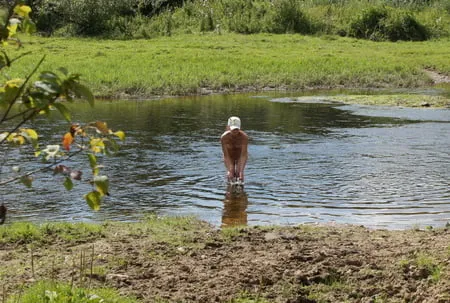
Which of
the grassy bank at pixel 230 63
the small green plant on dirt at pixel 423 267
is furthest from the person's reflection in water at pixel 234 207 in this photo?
the grassy bank at pixel 230 63

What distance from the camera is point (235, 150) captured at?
45.8 ft

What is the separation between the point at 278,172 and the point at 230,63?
2052 centimetres

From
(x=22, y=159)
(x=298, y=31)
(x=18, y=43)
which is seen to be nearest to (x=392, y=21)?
(x=298, y=31)

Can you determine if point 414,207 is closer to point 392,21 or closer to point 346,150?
point 346,150

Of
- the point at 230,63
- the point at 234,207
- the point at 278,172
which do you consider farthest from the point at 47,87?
the point at 230,63

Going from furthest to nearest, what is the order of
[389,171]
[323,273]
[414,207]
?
[389,171]
[414,207]
[323,273]

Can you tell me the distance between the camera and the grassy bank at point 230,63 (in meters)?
31.7

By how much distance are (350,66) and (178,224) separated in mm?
27133

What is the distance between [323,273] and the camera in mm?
7457

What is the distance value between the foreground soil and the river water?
2284mm

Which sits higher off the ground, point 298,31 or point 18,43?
point 18,43

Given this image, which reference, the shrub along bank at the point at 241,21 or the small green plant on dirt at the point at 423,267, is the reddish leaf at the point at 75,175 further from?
the shrub along bank at the point at 241,21

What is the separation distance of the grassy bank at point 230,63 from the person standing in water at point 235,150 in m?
16.5

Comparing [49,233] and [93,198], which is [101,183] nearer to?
[93,198]
